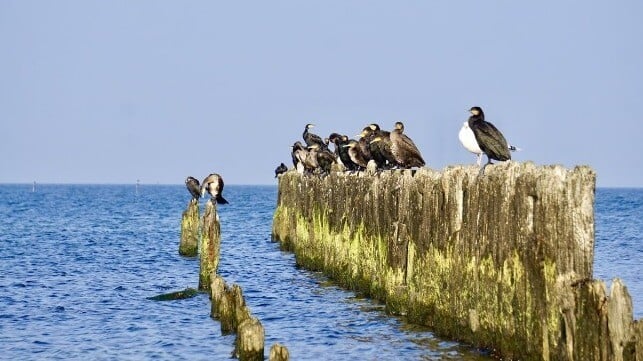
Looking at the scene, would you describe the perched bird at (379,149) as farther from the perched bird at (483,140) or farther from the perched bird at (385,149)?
the perched bird at (483,140)

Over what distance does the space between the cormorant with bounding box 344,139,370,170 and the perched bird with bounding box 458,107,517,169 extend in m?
8.01

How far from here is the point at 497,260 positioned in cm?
1308

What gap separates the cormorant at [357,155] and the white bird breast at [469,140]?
8119mm

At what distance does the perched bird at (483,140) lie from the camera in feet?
52.9

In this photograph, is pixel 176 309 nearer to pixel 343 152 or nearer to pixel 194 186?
pixel 343 152

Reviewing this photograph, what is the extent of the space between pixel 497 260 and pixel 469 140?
4139mm

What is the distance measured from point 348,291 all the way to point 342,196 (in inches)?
106

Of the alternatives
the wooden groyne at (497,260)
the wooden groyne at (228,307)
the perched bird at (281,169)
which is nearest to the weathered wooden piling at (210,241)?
the wooden groyne at (228,307)

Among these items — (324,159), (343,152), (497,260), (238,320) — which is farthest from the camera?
(324,159)

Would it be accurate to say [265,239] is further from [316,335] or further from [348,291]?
[316,335]

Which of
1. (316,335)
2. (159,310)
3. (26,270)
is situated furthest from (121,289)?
(316,335)

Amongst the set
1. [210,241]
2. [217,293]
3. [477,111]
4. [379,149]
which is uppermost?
[477,111]

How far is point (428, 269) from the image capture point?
637 inches

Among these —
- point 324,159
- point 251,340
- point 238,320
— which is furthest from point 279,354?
point 324,159
